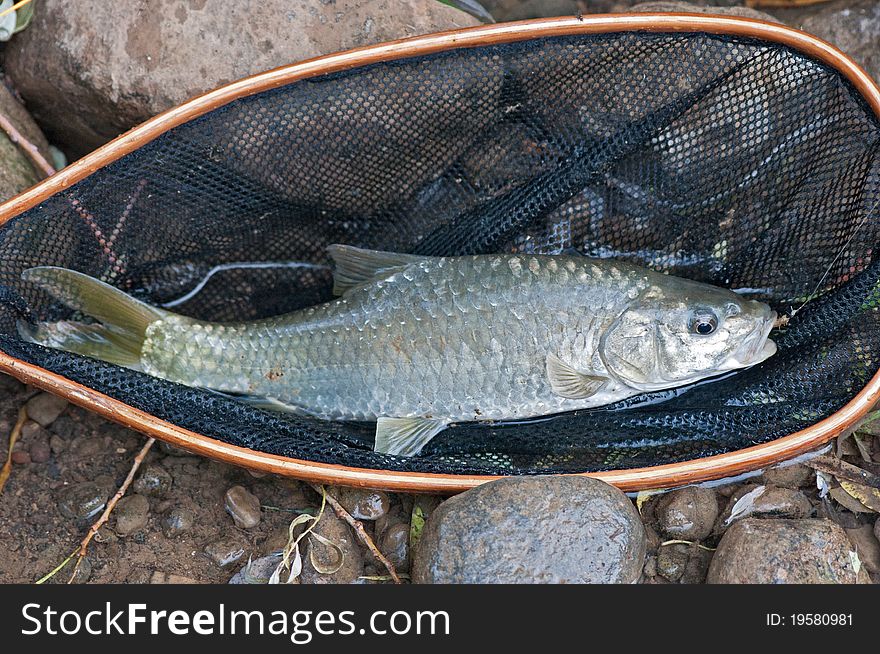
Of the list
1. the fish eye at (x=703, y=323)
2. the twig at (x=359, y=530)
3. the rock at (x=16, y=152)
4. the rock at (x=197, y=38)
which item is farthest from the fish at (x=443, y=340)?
the rock at (x=197, y=38)

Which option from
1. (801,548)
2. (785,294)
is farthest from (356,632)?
(785,294)

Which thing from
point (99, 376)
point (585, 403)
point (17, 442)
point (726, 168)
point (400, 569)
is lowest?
point (400, 569)

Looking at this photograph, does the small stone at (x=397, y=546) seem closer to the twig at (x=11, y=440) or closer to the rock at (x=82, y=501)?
the rock at (x=82, y=501)

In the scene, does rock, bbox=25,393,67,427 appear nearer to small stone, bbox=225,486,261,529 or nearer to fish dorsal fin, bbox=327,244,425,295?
small stone, bbox=225,486,261,529

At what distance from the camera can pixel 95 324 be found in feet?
10.4

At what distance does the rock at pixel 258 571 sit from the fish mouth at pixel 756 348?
5.97 feet

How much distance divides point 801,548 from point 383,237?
6.42 ft

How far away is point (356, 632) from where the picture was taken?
8.64 ft

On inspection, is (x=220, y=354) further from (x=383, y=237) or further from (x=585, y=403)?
(x=585, y=403)

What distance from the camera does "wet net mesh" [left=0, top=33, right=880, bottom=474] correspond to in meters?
2.95

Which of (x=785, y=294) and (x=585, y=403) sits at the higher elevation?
(x=785, y=294)

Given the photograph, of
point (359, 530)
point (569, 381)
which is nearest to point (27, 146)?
point (359, 530)

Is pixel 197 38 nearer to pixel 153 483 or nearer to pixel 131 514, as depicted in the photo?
pixel 153 483

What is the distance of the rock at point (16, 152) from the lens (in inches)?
133
